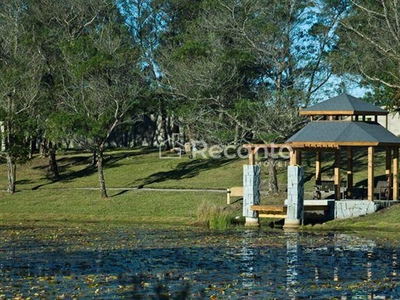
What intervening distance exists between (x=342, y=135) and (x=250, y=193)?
5.79m

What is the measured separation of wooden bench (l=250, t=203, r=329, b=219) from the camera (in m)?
41.8

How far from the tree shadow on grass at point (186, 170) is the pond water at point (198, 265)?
20484mm

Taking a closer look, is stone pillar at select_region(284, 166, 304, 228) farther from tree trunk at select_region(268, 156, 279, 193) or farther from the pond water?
tree trunk at select_region(268, 156, 279, 193)

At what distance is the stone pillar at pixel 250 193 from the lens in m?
43.0

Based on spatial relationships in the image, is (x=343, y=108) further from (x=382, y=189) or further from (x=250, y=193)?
(x=250, y=193)

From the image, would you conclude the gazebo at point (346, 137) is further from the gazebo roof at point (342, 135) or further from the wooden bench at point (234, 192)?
the wooden bench at point (234, 192)

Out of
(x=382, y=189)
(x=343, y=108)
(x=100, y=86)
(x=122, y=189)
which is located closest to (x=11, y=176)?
(x=122, y=189)

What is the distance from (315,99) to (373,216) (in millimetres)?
13658

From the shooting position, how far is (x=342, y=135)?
45531 mm

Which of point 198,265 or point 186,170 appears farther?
point 186,170

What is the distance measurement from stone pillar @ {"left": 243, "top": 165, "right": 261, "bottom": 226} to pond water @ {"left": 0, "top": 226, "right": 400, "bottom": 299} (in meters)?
3.27

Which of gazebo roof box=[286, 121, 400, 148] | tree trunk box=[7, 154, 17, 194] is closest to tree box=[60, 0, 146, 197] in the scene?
tree trunk box=[7, 154, 17, 194]

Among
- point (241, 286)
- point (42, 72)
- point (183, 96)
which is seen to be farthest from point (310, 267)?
point (42, 72)

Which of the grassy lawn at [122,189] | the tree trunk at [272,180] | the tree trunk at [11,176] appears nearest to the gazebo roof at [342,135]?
the grassy lawn at [122,189]
